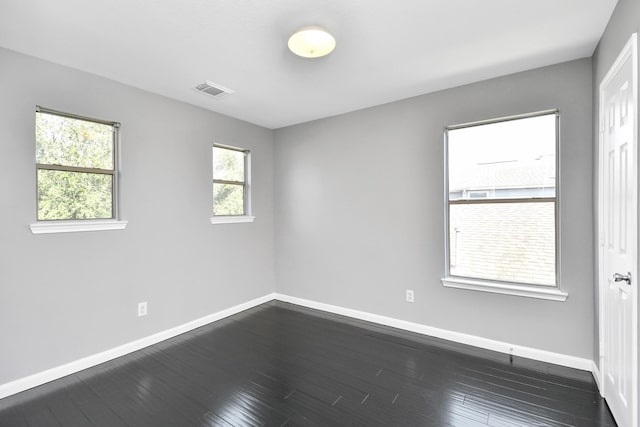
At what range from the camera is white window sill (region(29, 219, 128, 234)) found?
2396mm

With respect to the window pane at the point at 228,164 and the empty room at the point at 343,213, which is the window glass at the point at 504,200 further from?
the window pane at the point at 228,164

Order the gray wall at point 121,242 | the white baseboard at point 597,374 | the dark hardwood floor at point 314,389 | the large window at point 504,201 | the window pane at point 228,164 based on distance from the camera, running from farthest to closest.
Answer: the window pane at point 228,164 < the large window at point 504,201 < the gray wall at point 121,242 < the white baseboard at point 597,374 < the dark hardwood floor at point 314,389

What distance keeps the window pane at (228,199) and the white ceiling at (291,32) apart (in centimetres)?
125

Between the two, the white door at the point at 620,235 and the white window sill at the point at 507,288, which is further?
the white window sill at the point at 507,288

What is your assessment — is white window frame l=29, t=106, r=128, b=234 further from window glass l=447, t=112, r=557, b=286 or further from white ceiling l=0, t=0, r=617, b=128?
window glass l=447, t=112, r=557, b=286

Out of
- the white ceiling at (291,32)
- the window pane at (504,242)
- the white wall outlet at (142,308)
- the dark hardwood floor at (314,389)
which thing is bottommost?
the dark hardwood floor at (314,389)

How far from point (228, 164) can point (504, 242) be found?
131 inches

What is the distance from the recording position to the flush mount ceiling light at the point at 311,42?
2.01 metres

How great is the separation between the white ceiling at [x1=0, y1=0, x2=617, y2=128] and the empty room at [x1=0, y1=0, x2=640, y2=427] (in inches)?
0.8

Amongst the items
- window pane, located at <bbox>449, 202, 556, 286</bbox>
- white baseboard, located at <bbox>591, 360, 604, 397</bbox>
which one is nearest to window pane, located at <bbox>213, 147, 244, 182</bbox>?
window pane, located at <bbox>449, 202, 556, 286</bbox>

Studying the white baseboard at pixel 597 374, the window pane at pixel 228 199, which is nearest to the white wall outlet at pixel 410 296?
the white baseboard at pixel 597 374

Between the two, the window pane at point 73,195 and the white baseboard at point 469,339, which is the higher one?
the window pane at point 73,195

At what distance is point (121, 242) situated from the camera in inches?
114

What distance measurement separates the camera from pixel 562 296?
2.55 meters
